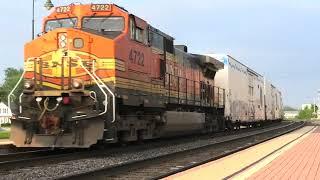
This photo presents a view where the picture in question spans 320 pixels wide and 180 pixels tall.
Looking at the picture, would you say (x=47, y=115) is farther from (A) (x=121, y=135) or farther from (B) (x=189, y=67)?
(B) (x=189, y=67)

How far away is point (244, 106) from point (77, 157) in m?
21.7

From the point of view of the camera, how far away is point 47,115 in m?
13.4

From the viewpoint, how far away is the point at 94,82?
543 inches

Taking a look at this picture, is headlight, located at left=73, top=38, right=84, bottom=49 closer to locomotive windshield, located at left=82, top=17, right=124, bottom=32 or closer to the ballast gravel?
locomotive windshield, located at left=82, top=17, right=124, bottom=32

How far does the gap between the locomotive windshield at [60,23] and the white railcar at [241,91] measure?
14831 millimetres

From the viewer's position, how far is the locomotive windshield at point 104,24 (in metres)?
15.0

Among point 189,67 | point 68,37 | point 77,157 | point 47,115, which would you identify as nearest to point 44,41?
point 68,37

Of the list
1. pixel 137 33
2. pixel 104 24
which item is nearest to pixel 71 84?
pixel 104 24

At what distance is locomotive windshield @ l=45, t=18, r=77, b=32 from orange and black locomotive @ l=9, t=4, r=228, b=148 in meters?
0.03

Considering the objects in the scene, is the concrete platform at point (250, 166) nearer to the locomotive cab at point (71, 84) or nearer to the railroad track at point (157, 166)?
the railroad track at point (157, 166)

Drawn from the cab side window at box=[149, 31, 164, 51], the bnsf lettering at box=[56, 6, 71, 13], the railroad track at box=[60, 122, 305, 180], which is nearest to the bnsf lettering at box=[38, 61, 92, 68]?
the bnsf lettering at box=[56, 6, 71, 13]

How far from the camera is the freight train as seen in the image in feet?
43.6

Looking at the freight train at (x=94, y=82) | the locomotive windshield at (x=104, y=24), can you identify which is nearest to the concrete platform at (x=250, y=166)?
the freight train at (x=94, y=82)

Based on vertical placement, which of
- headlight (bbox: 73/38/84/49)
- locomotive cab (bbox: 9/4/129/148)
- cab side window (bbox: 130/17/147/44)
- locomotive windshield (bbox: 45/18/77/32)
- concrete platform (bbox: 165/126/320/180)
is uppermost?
locomotive windshield (bbox: 45/18/77/32)
